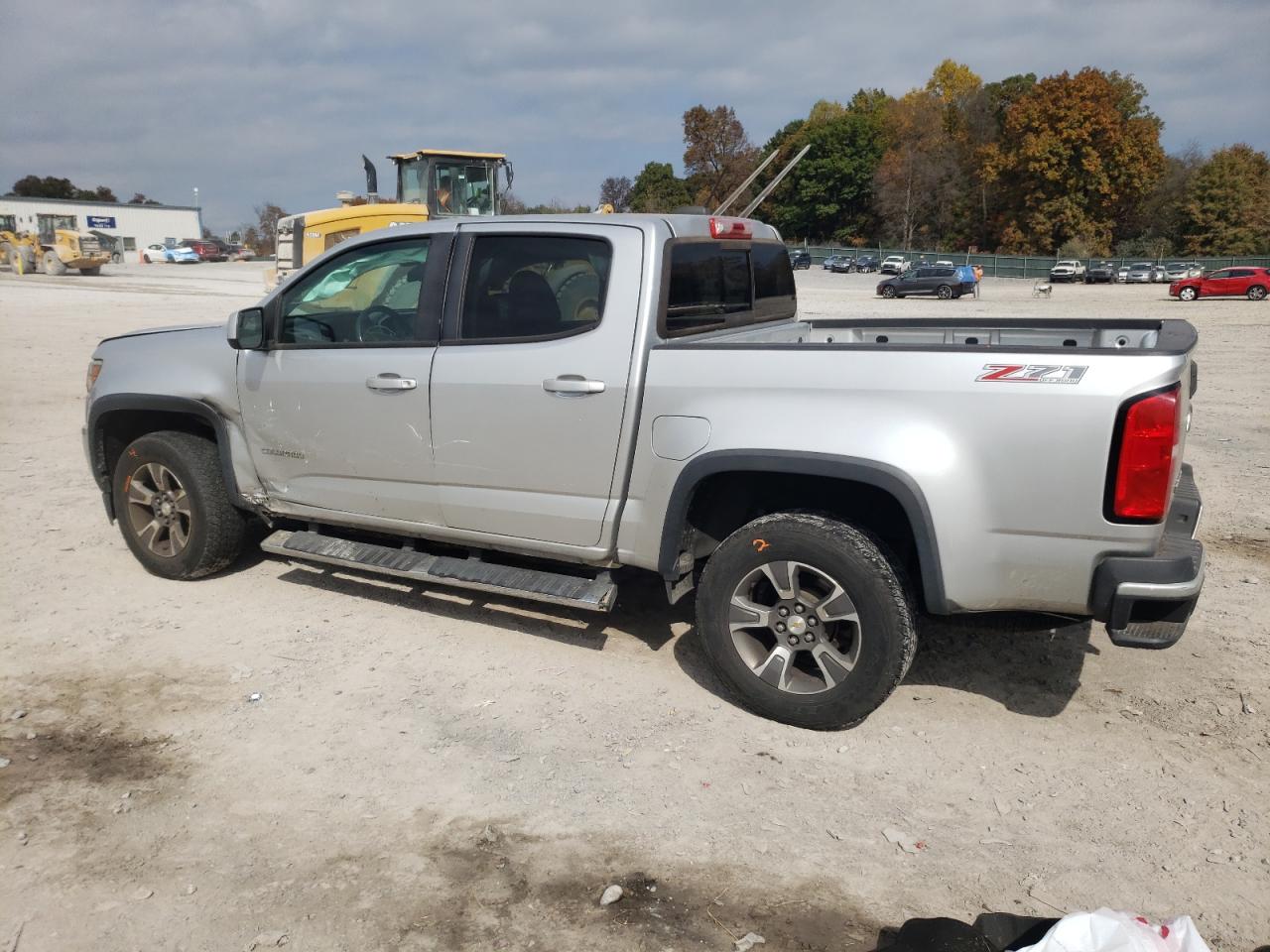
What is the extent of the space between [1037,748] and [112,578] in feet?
16.3

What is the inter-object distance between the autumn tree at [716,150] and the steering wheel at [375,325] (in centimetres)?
6581

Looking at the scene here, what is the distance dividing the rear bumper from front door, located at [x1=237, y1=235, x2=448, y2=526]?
114 inches

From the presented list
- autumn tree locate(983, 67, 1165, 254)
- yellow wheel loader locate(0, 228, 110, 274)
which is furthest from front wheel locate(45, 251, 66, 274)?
autumn tree locate(983, 67, 1165, 254)

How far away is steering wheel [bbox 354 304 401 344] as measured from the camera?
483 cm

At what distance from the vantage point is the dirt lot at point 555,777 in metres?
2.93

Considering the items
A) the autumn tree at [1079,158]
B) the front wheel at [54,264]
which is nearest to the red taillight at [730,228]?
the front wheel at [54,264]

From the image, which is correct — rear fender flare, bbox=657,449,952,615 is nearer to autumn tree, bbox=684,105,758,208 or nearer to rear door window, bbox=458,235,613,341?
rear door window, bbox=458,235,613,341

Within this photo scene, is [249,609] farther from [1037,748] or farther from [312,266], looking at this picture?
[1037,748]

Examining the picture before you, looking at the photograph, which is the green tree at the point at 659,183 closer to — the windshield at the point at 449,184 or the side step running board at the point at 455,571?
the windshield at the point at 449,184

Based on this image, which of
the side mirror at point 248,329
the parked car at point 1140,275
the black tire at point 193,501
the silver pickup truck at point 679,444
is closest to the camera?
the silver pickup truck at point 679,444

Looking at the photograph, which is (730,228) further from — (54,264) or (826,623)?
(54,264)

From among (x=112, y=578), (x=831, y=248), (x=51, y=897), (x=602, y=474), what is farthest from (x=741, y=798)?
(x=831, y=248)

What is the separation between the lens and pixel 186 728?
4.00 m

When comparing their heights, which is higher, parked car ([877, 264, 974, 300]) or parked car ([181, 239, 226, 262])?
parked car ([181, 239, 226, 262])
